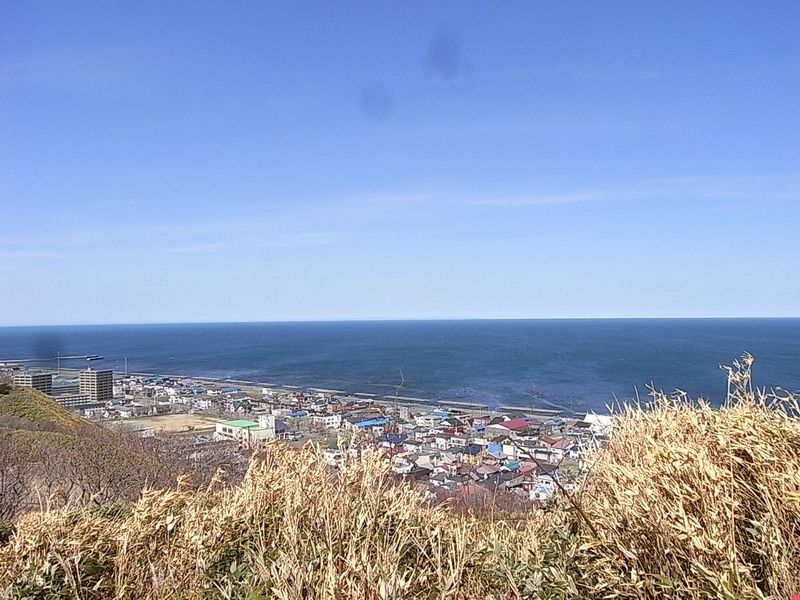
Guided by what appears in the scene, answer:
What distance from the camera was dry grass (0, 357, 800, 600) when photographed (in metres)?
2.30

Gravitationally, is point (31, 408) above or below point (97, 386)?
above

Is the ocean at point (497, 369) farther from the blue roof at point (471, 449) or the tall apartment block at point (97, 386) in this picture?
the tall apartment block at point (97, 386)

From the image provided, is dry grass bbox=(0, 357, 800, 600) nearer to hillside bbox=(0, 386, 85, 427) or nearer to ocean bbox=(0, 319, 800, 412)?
ocean bbox=(0, 319, 800, 412)

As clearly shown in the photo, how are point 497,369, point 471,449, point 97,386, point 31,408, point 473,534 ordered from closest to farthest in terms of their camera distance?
point 473,534
point 31,408
point 471,449
point 97,386
point 497,369

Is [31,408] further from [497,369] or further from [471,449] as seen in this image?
[497,369]

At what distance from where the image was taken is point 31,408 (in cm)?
1864

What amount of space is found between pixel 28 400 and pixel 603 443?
66.9 ft

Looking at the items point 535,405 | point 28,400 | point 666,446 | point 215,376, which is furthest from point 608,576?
point 215,376

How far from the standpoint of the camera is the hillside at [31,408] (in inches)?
699

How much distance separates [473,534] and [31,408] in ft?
61.9

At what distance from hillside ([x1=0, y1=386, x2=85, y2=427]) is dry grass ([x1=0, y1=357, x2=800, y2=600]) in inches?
605

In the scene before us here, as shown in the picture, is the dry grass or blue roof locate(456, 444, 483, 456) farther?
blue roof locate(456, 444, 483, 456)

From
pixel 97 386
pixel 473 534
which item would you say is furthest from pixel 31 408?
pixel 97 386

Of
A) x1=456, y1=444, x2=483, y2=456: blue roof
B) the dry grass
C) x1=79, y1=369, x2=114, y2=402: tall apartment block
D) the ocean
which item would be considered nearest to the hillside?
the ocean
